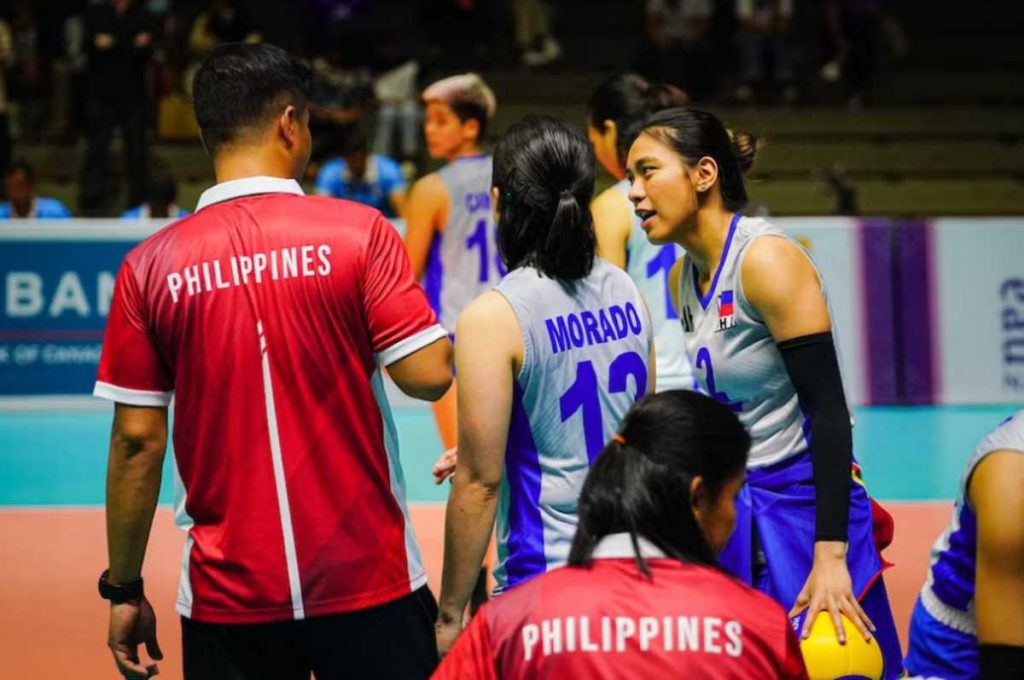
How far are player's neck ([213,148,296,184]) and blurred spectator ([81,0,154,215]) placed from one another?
37.7ft

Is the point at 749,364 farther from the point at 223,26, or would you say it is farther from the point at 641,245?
the point at 223,26

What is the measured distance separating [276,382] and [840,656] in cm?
140

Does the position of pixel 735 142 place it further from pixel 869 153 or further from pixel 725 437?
pixel 869 153

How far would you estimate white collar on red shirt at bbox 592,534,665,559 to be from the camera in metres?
2.59

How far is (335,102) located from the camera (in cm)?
1571

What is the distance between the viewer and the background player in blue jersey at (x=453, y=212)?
264 inches

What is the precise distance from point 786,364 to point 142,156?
483 inches

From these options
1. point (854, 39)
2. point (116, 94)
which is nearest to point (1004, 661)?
point (116, 94)

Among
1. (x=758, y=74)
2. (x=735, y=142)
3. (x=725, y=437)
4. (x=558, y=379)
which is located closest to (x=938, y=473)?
(x=735, y=142)

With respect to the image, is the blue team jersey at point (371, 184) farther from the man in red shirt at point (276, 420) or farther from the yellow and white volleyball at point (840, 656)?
the yellow and white volleyball at point (840, 656)

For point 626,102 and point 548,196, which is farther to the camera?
point 626,102

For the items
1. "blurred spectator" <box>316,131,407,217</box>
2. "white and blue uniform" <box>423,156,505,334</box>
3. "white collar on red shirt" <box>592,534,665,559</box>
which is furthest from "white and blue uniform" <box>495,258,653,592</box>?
"blurred spectator" <box>316,131,407,217</box>

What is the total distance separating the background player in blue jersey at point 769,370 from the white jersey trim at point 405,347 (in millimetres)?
874

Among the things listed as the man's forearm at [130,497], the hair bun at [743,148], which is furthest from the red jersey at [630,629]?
the hair bun at [743,148]
